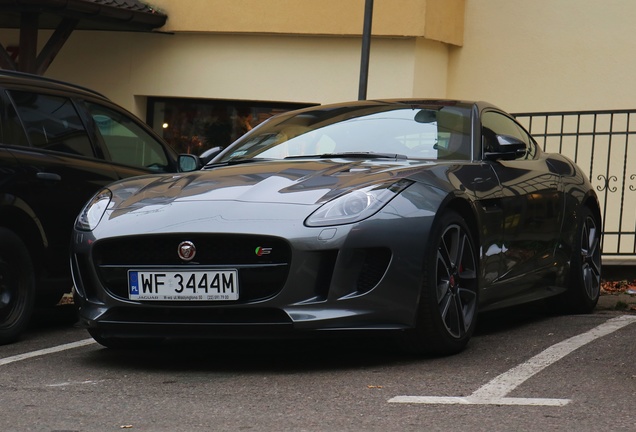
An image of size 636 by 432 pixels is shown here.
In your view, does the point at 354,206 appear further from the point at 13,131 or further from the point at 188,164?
the point at 13,131

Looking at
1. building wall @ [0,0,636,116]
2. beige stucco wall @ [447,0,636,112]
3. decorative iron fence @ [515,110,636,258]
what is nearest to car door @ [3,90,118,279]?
decorative iron fence @ [515,110,636,258]

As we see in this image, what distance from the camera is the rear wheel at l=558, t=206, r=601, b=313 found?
25.8 feet

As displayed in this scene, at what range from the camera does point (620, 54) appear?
14.0 m

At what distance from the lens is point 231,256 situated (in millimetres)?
5488

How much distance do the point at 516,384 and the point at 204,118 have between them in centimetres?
1110

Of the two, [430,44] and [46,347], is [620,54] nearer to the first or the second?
[430,44]

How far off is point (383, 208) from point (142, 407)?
1.46 meters

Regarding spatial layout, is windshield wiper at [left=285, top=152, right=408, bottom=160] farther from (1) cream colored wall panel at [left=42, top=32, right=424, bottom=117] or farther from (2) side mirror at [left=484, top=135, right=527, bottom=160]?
(1) cream colored wall panel at [left=42, top=32, right=424, bottom=117]

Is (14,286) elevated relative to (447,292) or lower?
lower

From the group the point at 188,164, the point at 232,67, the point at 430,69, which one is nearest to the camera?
the point at 188,164

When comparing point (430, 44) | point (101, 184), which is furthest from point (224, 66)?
point (101, 184)

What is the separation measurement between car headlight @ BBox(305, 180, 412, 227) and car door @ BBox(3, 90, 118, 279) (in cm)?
223

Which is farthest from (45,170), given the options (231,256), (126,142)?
(231,256)

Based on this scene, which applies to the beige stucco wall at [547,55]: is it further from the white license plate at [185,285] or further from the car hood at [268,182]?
the white license plate at [185,285]
